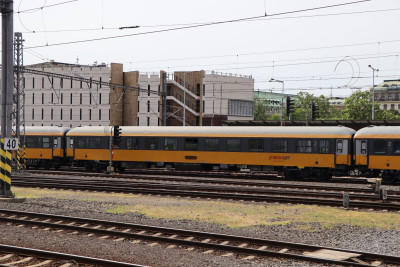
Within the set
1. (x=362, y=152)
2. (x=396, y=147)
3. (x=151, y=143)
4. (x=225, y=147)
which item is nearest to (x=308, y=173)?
(x=362, y=152)

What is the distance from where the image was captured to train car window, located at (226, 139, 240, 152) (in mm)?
35125

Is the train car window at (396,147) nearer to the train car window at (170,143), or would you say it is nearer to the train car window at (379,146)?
the train car window at (379,146)

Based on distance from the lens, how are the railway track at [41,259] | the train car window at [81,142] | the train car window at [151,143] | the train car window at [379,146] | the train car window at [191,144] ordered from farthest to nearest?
1. the train car window at [81,142]
2. the train car window at [151,143]
3. the train car window at [191,144]
4. the train car window at [379,146]
5. the railway track at [41,259]

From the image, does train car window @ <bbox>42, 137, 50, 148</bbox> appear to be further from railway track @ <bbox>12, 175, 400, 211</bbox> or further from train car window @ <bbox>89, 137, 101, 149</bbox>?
railway track @ <bbox>12, 175, 400, 211</bbox>

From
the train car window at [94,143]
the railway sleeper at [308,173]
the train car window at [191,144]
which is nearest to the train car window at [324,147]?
the railway sleeper at [308,173]

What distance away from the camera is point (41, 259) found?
11.2 meters

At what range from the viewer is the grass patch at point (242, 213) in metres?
16.3

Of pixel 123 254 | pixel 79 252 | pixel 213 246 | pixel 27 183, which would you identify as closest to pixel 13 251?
pixel 79 252

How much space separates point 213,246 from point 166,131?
25.8 meters

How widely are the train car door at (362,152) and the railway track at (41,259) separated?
2389 cm

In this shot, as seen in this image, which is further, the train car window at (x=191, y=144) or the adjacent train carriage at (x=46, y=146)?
the adjacent train carriage at (x=46, y=146)

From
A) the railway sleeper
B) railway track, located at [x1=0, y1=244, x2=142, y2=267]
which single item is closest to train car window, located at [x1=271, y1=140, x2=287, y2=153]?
the railway sleeper

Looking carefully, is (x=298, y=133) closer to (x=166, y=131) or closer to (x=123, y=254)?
(x=166, y=131)

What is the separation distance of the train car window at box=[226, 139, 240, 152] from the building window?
192 feet
